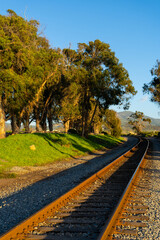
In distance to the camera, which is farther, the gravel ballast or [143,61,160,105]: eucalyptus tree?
[143,61,160,105]: eucalyptus tree

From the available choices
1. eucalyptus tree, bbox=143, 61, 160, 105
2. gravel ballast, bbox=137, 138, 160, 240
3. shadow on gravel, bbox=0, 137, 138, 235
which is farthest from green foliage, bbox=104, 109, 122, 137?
gravel ballast, bbox=137, 138, 160, 240

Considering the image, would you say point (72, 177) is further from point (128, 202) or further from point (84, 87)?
point (84, 87)

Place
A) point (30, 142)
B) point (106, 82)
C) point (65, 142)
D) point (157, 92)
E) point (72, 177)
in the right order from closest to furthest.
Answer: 1. point (72, 177)
2. point (30, 142)
3. point (65, 142)
4. point (106, 82)
5. point (157, 92)

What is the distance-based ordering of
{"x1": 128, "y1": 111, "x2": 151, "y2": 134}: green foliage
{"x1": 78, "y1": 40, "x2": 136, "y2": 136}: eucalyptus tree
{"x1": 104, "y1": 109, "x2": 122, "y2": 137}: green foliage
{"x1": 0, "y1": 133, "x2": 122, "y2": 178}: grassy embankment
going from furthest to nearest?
{"x1": 128, "y1": 111, "x2": 151, "y2": 134}: green foliage < {"x1": 104, "y1": 109, "x2": 122, "y2": 137}: green foliage < {"x1": 78, "y1": 40, "x2": 136, "y2": 136}: eucalyptus tree < {"x1": 0, "y1": 133, "x2": 122, "y2": 178}: grassy embankment

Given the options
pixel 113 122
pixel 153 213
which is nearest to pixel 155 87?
pixel 113 122

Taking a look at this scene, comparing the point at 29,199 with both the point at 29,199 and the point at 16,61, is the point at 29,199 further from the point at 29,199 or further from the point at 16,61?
the point at 16,61

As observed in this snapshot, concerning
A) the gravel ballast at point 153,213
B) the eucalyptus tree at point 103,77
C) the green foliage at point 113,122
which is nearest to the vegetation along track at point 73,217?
the gravel ballast at point 153,213

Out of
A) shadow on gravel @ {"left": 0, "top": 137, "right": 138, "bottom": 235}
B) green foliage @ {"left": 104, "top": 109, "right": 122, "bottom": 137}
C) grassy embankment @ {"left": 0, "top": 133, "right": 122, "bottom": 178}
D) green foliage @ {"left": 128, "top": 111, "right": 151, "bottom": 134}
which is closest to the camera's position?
shadow on gravel @ {"left": 0, "top": 137, "right": 138, "bottom": 235}

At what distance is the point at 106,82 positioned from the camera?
3262 centimetres

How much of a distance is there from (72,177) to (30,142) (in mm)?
9889

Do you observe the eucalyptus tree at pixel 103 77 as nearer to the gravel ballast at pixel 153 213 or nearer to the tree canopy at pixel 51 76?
the tree canopy at pixel 51 76

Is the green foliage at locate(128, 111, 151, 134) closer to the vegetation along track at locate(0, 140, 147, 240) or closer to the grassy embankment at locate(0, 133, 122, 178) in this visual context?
the grassy embankment at locate(0, 133, 122, 178)

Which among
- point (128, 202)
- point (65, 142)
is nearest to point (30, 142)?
point (65, 142)

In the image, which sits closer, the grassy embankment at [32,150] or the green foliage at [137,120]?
the grassy embankment at [32,150]
